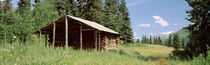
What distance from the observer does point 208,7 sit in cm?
1310

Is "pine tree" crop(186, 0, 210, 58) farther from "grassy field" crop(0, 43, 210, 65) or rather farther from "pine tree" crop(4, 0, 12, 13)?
"pine tree" crop(4, 0, 12, 13)

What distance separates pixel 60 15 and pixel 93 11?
8.40 metres

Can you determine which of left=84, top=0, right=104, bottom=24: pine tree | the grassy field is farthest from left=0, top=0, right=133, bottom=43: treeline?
the grassy field

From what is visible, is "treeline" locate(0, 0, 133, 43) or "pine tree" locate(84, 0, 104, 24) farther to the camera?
"pine tree" locate(84, 0, 104, 24)

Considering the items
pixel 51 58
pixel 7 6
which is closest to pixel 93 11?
pixel 51 58

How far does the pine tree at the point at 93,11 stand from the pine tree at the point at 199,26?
2662 cm

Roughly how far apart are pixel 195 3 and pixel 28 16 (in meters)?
26.0

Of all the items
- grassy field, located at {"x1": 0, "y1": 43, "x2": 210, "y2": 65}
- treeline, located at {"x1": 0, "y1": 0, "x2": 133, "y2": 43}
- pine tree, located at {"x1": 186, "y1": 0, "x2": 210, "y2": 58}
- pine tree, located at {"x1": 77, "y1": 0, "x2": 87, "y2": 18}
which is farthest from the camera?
pine tree, located at {"x1": 77, "y1": 0, "x2": 87, "y2": 18}

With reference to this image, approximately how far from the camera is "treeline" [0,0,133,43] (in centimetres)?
2548

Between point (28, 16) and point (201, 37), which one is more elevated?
point (28, 16)

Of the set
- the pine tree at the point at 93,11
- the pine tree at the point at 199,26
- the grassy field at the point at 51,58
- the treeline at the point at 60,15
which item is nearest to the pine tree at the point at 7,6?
the treeline at the point at 60,15

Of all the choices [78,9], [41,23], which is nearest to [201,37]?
[41,23]

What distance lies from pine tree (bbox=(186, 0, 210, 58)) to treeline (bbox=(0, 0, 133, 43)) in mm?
20149

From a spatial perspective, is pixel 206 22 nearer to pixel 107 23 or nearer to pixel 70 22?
pixel 70 22
